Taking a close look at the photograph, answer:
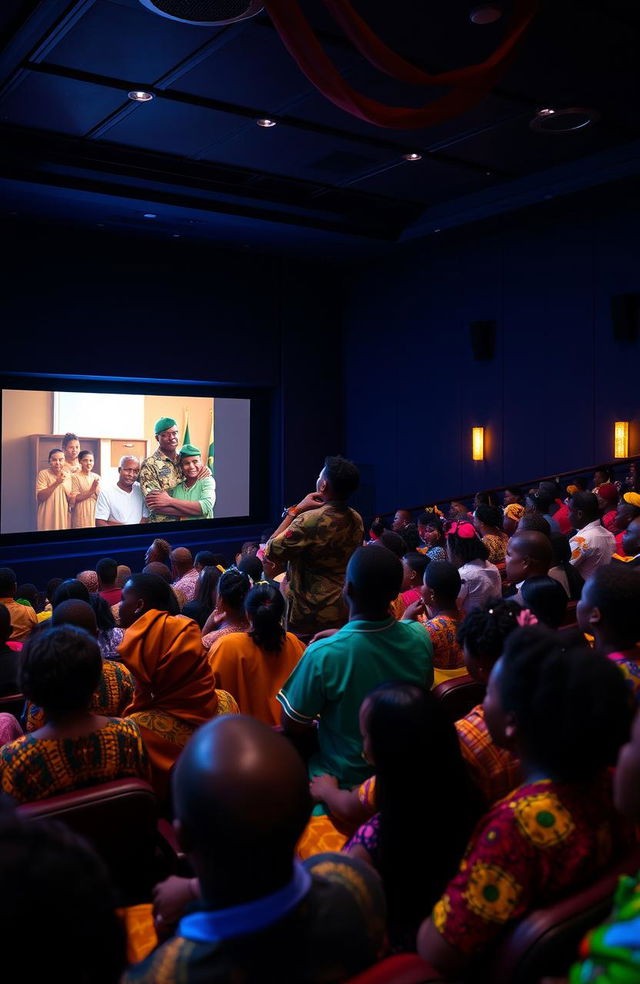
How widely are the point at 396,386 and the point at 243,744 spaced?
35.1 feet

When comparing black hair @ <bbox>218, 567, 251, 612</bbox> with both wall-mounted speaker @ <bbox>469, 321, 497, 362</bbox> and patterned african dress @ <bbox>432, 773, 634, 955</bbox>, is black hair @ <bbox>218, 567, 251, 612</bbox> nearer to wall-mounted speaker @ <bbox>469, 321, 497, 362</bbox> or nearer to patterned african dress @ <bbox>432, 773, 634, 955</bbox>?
patterned african dress @ <bbox>432, 773, 634, 955</bbox>

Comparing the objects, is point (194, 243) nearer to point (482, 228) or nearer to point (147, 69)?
point (482, 228)

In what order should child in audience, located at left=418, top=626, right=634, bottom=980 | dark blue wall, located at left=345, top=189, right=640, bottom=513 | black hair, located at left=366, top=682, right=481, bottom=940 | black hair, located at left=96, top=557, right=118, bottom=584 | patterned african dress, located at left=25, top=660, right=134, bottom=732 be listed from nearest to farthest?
1. child in audience, located at left=418, top=626, right=634, bottom=980
2. black hair, located at left=366, top=682, right=481, bottom=940
3. patterned african dress, located at left=25, top=660, right=134, bottom=732
4. black hair, located at left=96, top=557, right=118, bottom=584
5. dark blue wall, located at left=345, top=189, right=640, bottom=513

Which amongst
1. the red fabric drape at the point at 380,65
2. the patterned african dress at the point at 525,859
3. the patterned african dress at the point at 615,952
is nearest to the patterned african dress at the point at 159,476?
the red fabric drape at the point at 380,65

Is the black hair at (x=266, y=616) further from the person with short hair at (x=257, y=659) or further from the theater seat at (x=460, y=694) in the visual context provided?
the theater seat at (x=460, y=694)

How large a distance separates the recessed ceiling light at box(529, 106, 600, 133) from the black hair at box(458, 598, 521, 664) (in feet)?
20.2

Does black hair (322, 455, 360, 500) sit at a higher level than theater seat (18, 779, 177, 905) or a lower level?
higher

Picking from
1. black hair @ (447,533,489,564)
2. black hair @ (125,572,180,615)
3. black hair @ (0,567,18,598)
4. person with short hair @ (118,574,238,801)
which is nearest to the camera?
person with short hair @ (118,574,238,801)

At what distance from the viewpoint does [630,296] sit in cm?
871

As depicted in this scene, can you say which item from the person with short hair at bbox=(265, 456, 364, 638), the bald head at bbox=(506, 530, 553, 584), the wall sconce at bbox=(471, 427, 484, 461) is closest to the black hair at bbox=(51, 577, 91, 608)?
the person with short hair at bbox=(265, 456, 364, 638)

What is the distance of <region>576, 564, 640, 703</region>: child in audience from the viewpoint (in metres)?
2.19

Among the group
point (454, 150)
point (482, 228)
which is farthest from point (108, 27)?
point (482, 228)

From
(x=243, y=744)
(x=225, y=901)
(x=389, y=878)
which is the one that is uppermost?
(x=243, y=744)

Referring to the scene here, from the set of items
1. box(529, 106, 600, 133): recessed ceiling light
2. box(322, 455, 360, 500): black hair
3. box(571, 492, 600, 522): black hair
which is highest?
box(529, 106, 600, 133): recessed ceiling light
